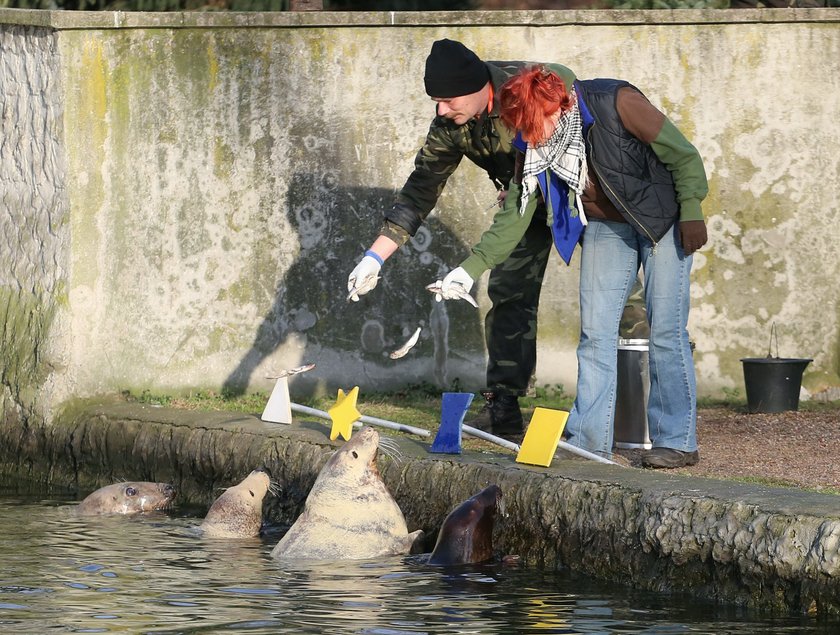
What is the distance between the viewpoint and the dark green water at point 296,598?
5.31m

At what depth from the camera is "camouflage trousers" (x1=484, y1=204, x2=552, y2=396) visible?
25.5 ft

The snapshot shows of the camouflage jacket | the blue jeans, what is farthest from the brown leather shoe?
the camouflage jacket

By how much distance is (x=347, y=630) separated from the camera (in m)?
5.25

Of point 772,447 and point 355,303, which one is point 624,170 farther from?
point 355,303

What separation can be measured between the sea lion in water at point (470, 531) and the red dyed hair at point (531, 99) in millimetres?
1521

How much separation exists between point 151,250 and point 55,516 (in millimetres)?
2039

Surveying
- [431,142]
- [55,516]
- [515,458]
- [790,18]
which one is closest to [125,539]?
[55,516]

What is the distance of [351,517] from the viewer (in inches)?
264

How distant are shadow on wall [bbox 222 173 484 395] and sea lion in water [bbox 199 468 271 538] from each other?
2.15 metres

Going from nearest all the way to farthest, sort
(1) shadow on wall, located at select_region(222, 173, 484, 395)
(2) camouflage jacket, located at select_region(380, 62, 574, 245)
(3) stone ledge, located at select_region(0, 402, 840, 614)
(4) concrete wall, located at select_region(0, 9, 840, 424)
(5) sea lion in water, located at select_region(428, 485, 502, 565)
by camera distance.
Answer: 1. (3) stone ledge, located at select_region(0, 402, 840, 614)
2. (5) sea lion in water, located at select_region(428, 485, 502, 565)
3. (2) camouflage jacket, located at select_region(380, 62, 574, 245)
4. (4) concrete wall, located at select_region(0, 9, 840, 424)
5. (1) shadow on wall, located at select_region(222, 173, 484, 395)

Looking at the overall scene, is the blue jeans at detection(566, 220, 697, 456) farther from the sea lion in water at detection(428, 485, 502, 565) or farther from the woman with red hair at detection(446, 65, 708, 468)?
the sea lion in water at detection(428, 485, 502, 565)

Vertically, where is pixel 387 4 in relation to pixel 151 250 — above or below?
above

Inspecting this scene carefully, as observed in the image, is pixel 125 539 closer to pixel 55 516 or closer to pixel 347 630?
pixel 55 516

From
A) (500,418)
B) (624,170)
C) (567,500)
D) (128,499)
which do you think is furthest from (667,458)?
(128,499)
